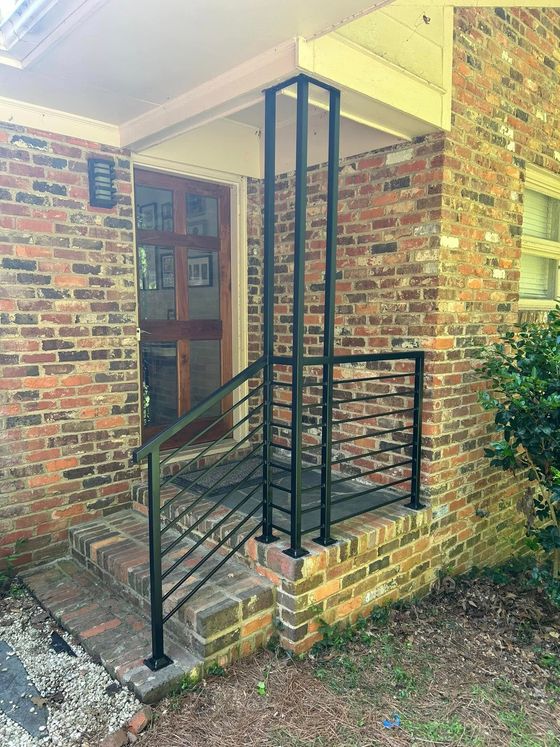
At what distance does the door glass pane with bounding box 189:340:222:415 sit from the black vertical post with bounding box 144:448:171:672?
174cm

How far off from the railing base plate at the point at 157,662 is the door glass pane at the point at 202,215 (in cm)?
264

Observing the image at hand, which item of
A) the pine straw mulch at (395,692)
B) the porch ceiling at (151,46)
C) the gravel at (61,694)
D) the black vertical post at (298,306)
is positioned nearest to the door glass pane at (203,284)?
the porch ceiling at (151,46)

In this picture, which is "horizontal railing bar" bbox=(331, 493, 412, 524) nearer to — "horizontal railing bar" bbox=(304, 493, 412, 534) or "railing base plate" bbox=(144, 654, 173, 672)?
"horizontal railing bar" bbox=(304, 493, 412, 534)

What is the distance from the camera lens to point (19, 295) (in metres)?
2.78

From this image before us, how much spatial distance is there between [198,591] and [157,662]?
13.7 inches

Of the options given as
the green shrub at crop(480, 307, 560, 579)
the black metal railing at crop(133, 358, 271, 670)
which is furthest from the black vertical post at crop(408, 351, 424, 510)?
the black metal railing at crop(133, 358, 271, 670)

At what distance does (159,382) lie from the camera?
3666mm

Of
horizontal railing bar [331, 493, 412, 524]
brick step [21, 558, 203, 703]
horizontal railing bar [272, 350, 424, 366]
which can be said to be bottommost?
brick step [21, 558, 203, 703]

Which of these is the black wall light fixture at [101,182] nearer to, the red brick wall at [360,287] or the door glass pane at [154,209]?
the red brick wall at [360,287]

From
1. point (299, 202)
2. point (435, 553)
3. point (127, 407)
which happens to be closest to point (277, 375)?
point (127, 407)

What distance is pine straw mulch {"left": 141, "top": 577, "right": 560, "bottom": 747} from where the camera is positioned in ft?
6.40

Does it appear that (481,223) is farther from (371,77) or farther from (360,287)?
(371,77)

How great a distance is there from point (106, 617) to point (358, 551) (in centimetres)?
124

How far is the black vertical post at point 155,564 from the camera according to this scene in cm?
203
